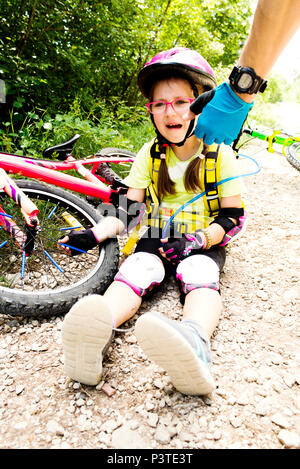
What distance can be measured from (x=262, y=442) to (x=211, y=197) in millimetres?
1174

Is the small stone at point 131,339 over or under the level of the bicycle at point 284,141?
under

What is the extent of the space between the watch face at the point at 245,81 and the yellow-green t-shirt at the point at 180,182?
0.54 meters

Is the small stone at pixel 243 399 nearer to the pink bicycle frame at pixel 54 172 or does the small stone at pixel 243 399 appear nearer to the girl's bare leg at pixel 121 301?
the girl's bare leg at pixel 121 301

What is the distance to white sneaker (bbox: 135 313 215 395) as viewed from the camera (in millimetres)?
1054

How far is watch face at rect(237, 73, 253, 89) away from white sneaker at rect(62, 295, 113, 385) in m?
1.00

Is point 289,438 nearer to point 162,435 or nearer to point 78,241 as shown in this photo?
point 162,435

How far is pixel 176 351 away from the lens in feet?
3.48

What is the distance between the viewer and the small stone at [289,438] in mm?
1061

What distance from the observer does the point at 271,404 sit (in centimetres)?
123

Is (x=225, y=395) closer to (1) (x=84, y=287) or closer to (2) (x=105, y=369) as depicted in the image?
(2) (x=105, y=369)

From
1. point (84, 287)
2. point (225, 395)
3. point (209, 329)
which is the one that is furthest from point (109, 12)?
point (225, 395)

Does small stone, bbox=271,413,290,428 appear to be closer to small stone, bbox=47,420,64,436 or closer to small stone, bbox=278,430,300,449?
small stone, bbox=278,430,300,449

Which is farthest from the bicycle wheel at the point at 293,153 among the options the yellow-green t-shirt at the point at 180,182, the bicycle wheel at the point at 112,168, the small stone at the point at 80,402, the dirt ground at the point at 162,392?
the small stone at the point at 80,402

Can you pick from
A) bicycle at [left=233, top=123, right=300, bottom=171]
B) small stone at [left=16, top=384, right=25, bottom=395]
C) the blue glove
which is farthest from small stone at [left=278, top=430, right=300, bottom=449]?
bicycle at [left=233, top=123, right=300, bottom=171]
